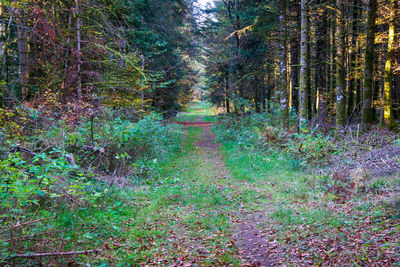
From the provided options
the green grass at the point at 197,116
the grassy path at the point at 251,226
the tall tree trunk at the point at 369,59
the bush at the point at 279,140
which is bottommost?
the grassy path at the point at 251,226

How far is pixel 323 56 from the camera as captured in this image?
1973 cm

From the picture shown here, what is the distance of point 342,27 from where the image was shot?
34.0 feet

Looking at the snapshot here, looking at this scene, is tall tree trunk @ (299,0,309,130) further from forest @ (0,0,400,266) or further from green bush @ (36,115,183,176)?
green bush @ (36,115,183,176)

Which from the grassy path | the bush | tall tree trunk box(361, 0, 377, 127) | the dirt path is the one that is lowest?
the dirt path

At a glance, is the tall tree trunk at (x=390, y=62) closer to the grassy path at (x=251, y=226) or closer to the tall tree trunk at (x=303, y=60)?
the tall tree trunk at (x=303, y=60)

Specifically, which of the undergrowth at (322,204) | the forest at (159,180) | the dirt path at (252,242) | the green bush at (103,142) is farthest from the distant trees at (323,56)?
the dirt path at (252,242)

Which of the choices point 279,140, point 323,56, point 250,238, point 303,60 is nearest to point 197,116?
point 323,56

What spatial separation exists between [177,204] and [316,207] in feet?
11.1

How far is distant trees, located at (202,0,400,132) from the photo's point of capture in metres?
10.6

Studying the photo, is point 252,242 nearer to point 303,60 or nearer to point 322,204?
point 322,204

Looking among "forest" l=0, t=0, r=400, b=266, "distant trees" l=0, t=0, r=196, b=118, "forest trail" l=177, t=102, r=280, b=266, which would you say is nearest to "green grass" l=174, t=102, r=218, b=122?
"distant trees" l=0, t=0, r=196, b=118

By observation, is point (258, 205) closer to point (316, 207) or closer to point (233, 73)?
point (316, 207)

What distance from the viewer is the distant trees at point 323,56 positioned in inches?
417

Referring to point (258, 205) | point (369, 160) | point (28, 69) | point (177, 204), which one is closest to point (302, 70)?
point (369, 160)
